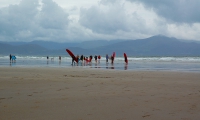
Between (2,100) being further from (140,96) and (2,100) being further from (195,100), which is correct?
(195,100)

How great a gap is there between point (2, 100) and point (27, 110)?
65.3 inches

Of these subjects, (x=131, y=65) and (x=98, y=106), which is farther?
(x=131, y=65)

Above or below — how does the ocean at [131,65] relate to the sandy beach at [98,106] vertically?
above

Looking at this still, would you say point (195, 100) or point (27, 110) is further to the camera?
point (195, 100)

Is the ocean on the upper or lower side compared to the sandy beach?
upper

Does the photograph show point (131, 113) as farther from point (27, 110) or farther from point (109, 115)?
point (27, 110)

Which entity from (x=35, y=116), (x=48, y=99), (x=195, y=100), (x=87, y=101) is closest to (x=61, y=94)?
(x=48, y=99)

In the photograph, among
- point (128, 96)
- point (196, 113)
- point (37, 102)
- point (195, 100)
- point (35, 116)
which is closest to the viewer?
point (35, 116)

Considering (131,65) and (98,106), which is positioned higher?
(131,65)

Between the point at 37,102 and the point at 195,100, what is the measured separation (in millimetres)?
4798

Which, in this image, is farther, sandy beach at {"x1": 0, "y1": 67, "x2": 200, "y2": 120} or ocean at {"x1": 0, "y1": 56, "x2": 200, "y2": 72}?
ocean at {"x1": 0, "y1": 56, "x2": 200, "y2": 72}

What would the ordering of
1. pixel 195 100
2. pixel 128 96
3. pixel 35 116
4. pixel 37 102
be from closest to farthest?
pixel 35 116 < pixel 37 102 < pixel 195 100 < pixel 128 96

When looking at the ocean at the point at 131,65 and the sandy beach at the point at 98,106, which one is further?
the ocean at the point at 131,65

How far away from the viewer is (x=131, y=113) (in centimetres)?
606
